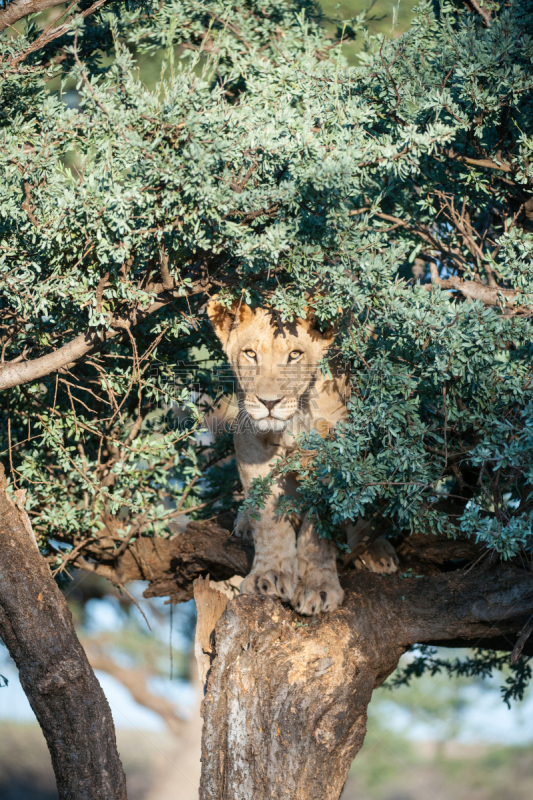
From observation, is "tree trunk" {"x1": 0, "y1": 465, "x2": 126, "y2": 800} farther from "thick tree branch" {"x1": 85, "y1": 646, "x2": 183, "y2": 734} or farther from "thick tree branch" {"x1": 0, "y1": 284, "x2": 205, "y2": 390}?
"thick tree branch" {"x1": 85, "y1": 646, "x2": 183, "y2": 734}

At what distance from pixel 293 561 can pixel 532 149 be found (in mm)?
2428

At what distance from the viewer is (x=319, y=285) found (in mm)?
3549


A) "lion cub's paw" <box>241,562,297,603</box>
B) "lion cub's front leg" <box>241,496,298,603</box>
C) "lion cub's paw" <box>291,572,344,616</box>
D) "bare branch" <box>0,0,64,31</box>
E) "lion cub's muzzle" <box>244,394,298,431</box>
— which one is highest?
"bare branch" <box>0,0,64,31</box>

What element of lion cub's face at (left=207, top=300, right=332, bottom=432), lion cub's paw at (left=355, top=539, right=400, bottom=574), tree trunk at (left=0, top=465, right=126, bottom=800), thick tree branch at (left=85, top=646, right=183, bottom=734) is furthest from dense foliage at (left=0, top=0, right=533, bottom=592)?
thick tree branch at (left=85, top=646, right=183, bottom=734)

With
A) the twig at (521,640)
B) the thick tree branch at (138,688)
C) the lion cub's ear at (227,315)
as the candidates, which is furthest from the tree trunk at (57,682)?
the thick tree branch at (138,688)

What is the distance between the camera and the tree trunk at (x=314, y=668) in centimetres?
331

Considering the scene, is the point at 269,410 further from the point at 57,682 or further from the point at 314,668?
the point at 57,682

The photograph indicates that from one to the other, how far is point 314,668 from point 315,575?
567 mm

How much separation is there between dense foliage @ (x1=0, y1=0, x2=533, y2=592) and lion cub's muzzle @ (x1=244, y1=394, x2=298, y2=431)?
227 millimetres

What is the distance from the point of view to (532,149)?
3715mm

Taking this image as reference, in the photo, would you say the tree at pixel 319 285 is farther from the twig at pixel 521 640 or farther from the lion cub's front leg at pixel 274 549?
the lion cub's front leg at pixel 274 549

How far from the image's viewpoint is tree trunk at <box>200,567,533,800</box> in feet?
10.9

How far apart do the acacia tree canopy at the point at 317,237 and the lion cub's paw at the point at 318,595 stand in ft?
1.06


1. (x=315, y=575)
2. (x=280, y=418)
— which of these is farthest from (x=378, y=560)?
(x=280, y=418)
